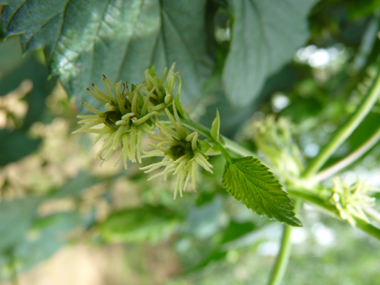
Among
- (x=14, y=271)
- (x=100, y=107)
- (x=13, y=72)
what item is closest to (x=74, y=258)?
(x=14, y=271)

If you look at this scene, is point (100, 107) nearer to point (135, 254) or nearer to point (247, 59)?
point (247, 59)

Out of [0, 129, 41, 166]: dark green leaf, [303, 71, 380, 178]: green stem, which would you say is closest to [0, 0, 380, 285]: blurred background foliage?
[0, 129, 41, 166]: dark green leaf

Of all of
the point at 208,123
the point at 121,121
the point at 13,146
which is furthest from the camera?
the point at 13,146

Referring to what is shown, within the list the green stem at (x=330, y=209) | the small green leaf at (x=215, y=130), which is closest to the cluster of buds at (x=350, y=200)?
the green stem at (x=330, y=209)

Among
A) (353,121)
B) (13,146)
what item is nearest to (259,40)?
(353,121)

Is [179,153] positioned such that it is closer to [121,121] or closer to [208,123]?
[121,121]
